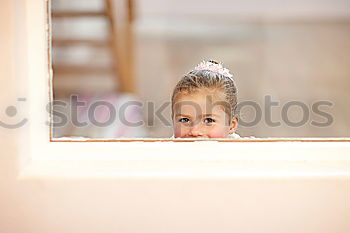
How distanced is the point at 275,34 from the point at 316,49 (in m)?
0.28

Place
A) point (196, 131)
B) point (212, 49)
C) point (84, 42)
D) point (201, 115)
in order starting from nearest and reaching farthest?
point (196, 131) → point (201, 115) → point (84, 42) → point (212, 49)

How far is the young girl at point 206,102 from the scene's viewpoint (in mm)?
867

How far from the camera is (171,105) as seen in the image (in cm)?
100

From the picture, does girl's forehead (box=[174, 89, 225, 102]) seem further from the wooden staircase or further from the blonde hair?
the wooden staircase

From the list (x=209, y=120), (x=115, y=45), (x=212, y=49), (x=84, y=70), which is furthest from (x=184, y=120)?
(x=212, y=49)

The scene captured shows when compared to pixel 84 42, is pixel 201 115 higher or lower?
lower

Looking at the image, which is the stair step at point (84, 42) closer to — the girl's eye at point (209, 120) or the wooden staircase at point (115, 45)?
the wooden staircase at point (115, 45)

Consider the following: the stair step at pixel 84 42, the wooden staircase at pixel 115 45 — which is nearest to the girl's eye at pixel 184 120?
the wooden staircase at pixel 115 45

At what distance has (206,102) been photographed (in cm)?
94

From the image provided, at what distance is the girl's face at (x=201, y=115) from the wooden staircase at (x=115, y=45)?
5.53 feet

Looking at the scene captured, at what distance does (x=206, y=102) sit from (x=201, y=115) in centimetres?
4

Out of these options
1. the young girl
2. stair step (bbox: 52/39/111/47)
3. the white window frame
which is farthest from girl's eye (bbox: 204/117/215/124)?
stair step (bbox: 52/39/111/47)

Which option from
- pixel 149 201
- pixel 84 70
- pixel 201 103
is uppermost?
pixel 84 70

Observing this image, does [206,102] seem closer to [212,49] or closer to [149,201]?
[149,201]
